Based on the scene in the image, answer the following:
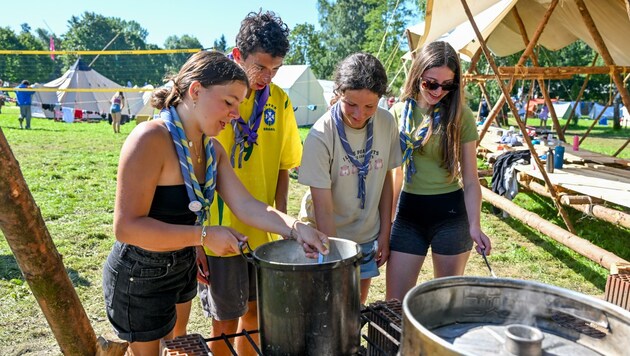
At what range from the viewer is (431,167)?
8.41 feet

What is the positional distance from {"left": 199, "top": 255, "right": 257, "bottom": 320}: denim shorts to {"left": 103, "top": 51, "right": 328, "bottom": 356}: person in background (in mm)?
239

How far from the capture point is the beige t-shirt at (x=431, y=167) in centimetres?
250

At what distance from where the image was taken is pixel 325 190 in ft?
7.37

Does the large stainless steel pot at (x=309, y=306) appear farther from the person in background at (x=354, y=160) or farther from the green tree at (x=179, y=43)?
the green tree at (x=179, y=43)

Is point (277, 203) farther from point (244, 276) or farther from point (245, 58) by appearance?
point (245, 58)

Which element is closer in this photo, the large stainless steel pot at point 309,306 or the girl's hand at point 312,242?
the large stainless steel pot at point 309,306

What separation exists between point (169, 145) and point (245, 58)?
0.62 m

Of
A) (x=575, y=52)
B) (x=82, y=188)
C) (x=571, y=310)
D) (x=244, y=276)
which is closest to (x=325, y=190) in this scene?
(x=244, y=276)

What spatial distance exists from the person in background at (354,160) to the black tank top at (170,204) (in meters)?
0.60

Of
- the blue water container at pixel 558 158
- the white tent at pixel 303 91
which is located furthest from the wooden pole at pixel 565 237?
the white tent at pixel 303 91

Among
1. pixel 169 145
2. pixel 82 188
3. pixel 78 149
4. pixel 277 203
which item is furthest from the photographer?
pixel 78 149

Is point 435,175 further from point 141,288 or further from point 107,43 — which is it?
point 107,43

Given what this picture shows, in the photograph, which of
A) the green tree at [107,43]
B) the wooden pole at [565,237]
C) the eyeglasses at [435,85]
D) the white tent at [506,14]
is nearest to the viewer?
the eyeglasses at [435,85]

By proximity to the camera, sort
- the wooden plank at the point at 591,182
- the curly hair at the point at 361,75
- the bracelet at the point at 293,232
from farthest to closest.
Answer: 1. the wooden plank at the point at 591,182
2. the curly hair at the point at 361,75
3. the bracelet at the point at 293,232
